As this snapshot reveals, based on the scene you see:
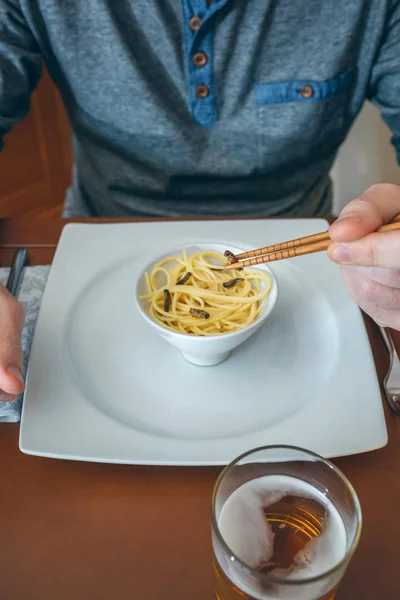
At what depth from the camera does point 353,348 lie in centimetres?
77

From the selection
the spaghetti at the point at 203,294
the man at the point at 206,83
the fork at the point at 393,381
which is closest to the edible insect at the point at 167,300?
the spaghetti at the point at 203,294

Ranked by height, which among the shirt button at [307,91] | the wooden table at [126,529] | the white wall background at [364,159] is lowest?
the white wall background at [364,159]

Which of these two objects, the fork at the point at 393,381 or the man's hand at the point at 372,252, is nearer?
the man's hand at the point at 372,252

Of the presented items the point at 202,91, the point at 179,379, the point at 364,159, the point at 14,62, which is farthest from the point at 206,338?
the point at 364,159

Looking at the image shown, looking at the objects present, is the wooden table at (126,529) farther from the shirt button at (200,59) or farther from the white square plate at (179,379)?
the shirt button at (200,59)

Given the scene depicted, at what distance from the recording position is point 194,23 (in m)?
1.01

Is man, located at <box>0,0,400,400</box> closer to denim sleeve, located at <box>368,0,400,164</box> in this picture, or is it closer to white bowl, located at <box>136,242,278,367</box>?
denim sleeve, located at <box>368,0,400,164</box>

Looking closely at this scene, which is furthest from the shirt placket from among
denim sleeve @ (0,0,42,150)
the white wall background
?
the white wall background

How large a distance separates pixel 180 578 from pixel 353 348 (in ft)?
1.27

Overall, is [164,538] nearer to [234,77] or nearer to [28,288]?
[28,288]

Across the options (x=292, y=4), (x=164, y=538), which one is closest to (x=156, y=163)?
(x=292, y=4)

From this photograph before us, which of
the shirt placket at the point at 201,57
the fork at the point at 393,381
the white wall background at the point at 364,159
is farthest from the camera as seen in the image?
the white wall background at the point at 364,159

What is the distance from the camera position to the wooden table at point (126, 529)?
0.55m

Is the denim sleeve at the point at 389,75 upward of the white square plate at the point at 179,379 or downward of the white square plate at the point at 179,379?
upward
